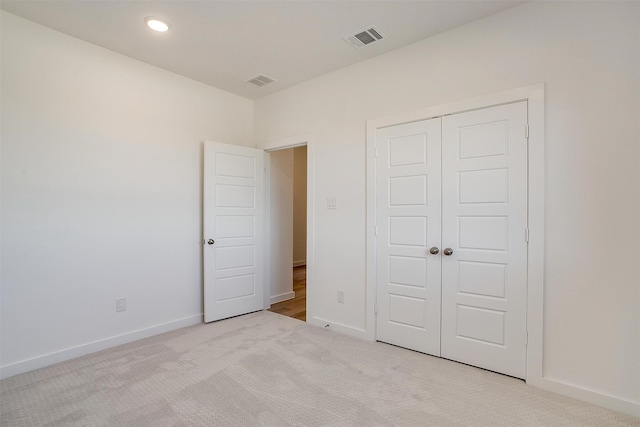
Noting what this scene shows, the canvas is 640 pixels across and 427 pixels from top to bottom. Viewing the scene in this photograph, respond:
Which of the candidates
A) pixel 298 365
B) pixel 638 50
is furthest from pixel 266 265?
pixel 638 50

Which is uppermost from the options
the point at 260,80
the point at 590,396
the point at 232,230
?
the point at 260,80

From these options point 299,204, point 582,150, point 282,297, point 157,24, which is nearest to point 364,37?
point 157,24

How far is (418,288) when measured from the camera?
2752 mm

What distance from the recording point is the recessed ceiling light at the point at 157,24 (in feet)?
8.04

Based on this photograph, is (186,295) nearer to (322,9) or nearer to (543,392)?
(322,9)

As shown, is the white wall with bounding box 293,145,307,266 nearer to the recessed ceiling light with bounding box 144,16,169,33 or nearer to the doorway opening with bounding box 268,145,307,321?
the doorway opening with bounding box 268,145,307,321

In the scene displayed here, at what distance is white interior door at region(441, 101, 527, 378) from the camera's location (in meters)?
2.26

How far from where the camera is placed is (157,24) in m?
2.50

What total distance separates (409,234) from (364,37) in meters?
1.83

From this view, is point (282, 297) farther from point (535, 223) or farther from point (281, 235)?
point (535, 223)

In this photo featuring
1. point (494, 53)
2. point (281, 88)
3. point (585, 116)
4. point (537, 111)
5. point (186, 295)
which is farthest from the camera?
point (281, 88)

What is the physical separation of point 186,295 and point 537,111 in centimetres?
379

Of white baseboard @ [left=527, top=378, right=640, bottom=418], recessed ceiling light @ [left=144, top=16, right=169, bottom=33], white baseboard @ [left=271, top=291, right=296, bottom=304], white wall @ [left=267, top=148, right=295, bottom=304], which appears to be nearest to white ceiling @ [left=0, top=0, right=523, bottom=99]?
recessed ceiling light @ [left=144, top=16, right=169, bottom=33]

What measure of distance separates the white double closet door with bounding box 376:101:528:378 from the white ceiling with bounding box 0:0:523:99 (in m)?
0.80
